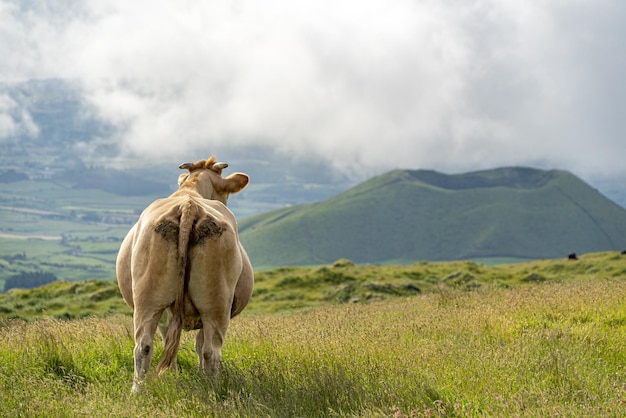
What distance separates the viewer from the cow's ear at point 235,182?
12.9m

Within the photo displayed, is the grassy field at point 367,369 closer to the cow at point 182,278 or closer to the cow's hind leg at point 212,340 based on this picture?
the cow's hind leg at point 212,340

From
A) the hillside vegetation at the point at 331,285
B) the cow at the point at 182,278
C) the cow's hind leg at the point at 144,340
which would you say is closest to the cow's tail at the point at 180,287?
the cow at the point at 182,278

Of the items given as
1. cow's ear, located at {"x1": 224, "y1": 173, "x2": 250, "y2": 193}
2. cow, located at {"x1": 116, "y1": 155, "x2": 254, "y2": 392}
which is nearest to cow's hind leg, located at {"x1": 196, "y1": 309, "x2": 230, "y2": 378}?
cow, located at {"x1": 116, "y1": 155, "x2": 254, "y2": 392}

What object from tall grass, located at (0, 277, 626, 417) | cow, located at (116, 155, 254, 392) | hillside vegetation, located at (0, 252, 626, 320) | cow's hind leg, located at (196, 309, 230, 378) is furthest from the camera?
hillside vegetation, located at (0, 252, 626, 320)

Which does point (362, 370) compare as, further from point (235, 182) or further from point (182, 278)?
point (235, 182)

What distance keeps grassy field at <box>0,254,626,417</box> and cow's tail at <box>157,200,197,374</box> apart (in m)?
0.33

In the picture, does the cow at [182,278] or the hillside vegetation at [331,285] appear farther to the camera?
the hillside vegetation at [331,285]

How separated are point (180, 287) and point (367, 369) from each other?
2668 mm

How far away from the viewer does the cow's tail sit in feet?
29.1

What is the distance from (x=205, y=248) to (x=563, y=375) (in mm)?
4748

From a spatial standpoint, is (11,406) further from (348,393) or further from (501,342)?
(501,342)

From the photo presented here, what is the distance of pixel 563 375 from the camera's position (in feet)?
27.6

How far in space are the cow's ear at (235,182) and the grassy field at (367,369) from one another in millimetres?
2717

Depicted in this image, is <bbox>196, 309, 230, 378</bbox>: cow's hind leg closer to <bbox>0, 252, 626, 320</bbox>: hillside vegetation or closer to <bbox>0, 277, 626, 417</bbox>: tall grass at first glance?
<bbox>0, 277, 626, 417</bbox>: tall grass
